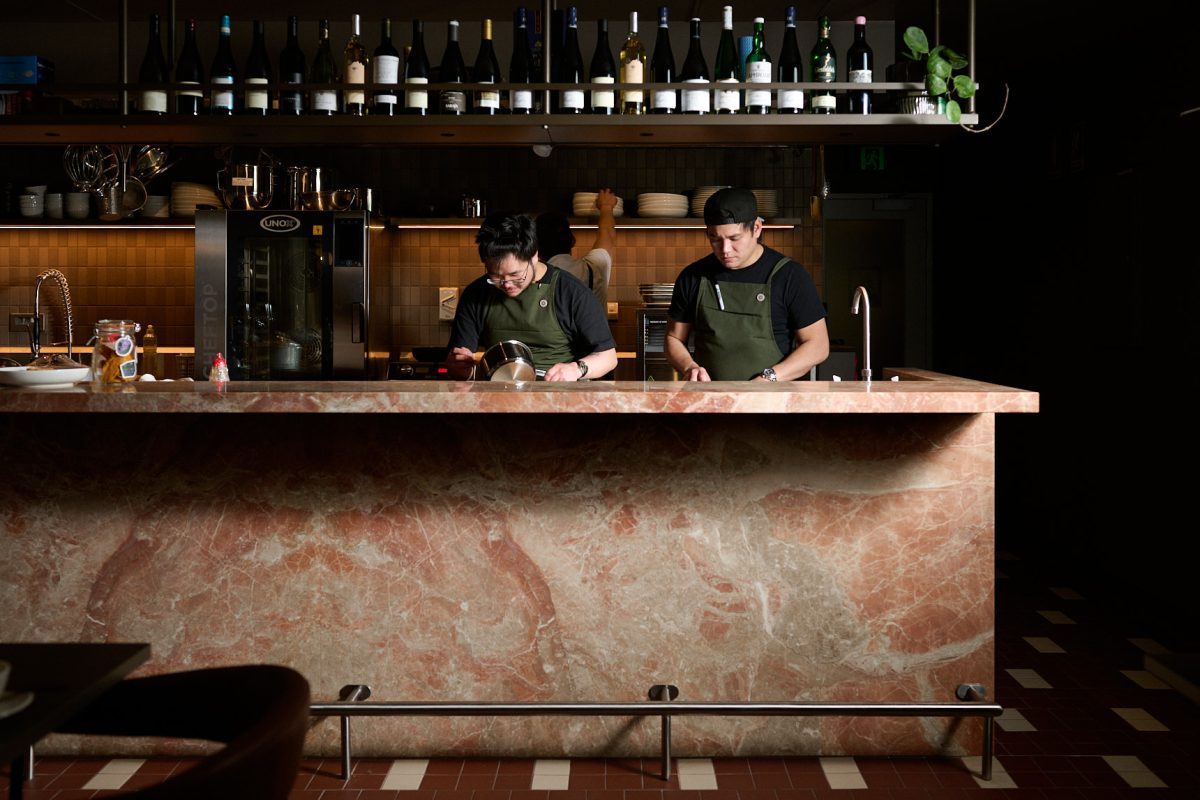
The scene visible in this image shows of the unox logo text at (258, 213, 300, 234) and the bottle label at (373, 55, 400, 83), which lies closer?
the bottle label at (373, 55, 400, 83)

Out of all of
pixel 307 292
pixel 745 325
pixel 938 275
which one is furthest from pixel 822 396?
pixel 938 275

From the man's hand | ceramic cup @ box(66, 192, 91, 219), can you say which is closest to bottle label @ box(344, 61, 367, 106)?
the man's hand

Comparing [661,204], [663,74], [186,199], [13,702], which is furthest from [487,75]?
[13,702]

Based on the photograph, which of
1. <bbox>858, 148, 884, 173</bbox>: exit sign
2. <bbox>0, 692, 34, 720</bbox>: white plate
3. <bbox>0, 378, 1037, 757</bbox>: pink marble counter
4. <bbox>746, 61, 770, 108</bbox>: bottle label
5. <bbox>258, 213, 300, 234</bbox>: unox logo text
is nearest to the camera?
<bbox>0, 692, 34, 720</bbox>: white plate

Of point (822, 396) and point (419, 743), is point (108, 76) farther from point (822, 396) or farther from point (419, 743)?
point (822, 396)

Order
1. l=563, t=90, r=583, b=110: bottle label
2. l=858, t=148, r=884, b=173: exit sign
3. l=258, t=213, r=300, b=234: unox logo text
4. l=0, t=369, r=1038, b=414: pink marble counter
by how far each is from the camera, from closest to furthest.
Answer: l=0, t=369, r=1038, b=414: pink marble counter
l=563, t=90, r=583, b=110: bottle label
l=258, t=213, r=300, b=234: unox logo text
l=858, t=148, r=884, b=173: exit sign

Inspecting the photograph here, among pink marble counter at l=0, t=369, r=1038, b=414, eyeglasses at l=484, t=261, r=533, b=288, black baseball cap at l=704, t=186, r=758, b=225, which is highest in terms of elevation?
black baseball cap at l=704, t=186, r=758, b=225

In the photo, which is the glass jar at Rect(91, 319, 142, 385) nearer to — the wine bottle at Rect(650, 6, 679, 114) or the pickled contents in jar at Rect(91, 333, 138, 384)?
the pickled contents in jar at Rect(91, 333, 138, 384)

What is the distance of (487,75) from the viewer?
4.51 metres

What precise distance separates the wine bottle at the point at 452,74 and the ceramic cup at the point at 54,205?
2542 millimetres

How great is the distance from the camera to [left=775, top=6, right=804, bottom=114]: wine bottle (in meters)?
3.62

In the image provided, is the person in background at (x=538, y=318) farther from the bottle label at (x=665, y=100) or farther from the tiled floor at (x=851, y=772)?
the tiled floor at (x=851, y=772)

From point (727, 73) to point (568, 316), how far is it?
1104 mm

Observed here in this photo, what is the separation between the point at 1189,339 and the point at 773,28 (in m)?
2.79
